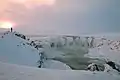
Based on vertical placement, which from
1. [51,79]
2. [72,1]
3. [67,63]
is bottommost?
[51,79]

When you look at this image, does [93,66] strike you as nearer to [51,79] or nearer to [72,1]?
[51,79]

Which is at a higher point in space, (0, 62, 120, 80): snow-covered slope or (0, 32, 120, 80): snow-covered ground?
(0, 32, 120, 80): snow-covered ground

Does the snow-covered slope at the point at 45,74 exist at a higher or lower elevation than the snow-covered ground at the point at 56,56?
lower

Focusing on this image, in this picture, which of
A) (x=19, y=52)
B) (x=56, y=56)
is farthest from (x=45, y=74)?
(x=19, y=52)

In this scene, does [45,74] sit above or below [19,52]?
below

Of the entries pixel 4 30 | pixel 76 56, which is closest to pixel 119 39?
pixel 76 56

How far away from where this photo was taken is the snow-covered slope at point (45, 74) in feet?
5.60

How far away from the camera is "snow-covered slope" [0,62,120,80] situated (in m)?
1.71

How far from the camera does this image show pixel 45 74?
5.65 feet

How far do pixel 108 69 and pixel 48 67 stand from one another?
0.46m

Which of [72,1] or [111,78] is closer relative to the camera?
[111,78]

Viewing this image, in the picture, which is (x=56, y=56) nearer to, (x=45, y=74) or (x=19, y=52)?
(x=45, y=74)

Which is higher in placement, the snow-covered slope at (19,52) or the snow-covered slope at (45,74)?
the snow-covered slope at (19,52)

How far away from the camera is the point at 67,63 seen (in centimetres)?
176
